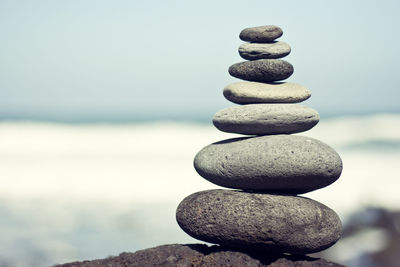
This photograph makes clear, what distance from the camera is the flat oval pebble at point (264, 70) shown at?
8.62 meters

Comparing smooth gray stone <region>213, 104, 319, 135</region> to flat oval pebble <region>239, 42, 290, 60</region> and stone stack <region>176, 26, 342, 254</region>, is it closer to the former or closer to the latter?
stone stack <region>176, 26, 342, 254</region>

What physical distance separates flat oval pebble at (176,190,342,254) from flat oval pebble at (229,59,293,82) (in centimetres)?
211

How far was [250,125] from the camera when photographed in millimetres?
8312

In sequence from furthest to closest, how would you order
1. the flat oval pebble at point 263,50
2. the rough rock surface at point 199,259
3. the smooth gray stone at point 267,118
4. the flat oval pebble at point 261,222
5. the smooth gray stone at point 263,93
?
the flat oval pebble at point 263,50 < the smooth gray stone at point 263,93 < the smooth gray stone at point 267,118 < the rough rock surface at point 199,259 < the flat oval pebble at point 261,222

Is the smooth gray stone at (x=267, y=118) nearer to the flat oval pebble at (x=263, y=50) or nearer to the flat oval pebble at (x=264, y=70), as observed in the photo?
the flat oval pebble at (x=264, y=70)

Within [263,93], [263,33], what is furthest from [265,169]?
[263,33]

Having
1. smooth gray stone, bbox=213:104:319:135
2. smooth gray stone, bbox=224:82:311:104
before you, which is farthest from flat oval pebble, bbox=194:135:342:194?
smooth gray stone, bbox=224:82:311:104

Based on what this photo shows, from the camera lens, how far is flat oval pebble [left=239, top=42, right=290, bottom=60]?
8734 mm

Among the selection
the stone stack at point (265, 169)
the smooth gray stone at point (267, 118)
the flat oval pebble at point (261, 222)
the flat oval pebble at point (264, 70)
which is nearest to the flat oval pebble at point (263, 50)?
the stone stack at point (265, 169)

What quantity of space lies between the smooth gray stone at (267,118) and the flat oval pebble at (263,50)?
100 centimetres

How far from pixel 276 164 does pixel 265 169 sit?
20 centimetres

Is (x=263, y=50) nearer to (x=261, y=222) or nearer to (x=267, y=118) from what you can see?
(x=267, y=118)

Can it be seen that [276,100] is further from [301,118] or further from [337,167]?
[337,167]

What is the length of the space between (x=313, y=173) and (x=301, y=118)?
985mm
